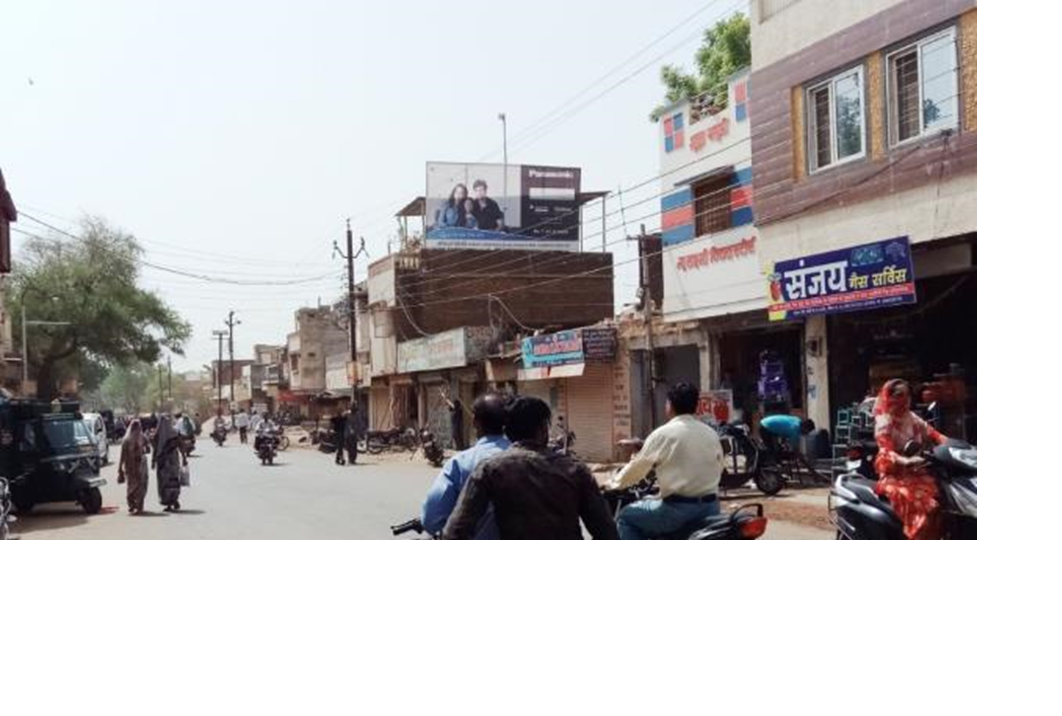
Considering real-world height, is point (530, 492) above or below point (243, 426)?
above

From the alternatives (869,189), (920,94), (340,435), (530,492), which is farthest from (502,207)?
(530,492)

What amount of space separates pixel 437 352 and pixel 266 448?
7623 mm

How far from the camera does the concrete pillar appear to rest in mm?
16344

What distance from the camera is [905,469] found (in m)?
7.07

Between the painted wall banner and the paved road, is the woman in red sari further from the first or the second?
the painted wall banner

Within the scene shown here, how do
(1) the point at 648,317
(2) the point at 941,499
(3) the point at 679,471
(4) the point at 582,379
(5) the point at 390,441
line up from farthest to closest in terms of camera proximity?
(5) the point at 390,441
(4) the point at 582,379
(1) the point at 648,317
(2) the point at 941,499
(3) the point at 679,471

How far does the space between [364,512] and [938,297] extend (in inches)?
311

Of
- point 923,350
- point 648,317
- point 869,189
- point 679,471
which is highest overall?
point 869,189

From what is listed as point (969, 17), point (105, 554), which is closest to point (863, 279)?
point (969, 17)

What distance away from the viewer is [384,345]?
1567 inches

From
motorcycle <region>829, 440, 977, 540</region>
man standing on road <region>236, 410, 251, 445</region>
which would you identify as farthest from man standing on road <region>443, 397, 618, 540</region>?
man standing on road <region>236, 410, 251, 445</region>

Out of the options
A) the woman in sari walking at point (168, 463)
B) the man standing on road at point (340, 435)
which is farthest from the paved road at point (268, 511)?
the man standing on road at point (340, 435)

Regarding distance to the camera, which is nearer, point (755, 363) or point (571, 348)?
point (755, 363)

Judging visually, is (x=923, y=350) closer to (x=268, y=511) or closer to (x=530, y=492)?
(x=268, y=511)
